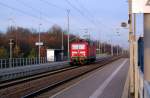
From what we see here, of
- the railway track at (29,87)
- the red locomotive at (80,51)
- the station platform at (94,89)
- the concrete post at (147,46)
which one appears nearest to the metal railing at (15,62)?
the red locomotive at (80,51)

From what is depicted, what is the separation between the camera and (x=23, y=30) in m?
101

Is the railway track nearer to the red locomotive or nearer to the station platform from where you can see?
the station platform

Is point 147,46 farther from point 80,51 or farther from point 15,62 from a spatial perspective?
point 80,51

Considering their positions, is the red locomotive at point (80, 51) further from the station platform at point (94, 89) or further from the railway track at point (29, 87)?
the station platform at point (94, 89)

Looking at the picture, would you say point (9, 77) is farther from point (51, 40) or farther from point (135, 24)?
point (51, 40)

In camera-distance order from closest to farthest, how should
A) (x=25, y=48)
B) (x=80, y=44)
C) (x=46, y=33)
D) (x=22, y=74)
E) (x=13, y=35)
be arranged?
(x=22, y=74), (x=80, y=44), (x=25, y=48), (x=13, y=35), (x=46, y=33)

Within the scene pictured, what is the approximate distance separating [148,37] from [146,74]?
0.66 m

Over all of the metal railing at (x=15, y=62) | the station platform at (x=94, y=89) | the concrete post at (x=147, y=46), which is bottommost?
the station platform at (x=94, y=89)

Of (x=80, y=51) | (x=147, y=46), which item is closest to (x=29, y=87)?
(x=147, y=46)

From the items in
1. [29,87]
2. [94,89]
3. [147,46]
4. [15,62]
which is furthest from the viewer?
[15,62]

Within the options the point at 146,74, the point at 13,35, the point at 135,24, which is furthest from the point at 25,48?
the point at 146,74

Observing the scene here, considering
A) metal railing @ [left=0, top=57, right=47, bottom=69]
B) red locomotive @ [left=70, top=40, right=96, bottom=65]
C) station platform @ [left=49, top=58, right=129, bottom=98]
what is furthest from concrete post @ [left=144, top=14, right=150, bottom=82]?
red locomotive @ [left=70, top=40, right=96, bottom=65]

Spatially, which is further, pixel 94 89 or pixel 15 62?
pixel 15 62

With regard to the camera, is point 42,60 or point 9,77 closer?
point 9,77
